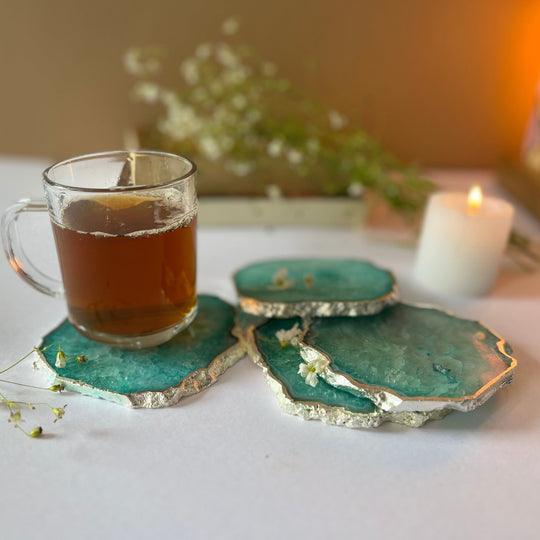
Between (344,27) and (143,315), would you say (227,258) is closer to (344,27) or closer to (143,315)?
(143,315)

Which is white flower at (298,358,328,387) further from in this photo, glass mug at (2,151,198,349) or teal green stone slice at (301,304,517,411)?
glass mug at (2,151,198,349)

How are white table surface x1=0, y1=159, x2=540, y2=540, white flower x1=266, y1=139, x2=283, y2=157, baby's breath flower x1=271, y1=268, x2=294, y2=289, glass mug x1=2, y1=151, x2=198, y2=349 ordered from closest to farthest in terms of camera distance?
white table surface x1=0, y1=159, x2=540, y2=540 → glass mug x1=2, y1=151, x2=198, y2=349 → baby's breath flower x1=271, y1=268, x2=294, y2=289 → white flower x1=266, y1=139, x2=283, y2=157

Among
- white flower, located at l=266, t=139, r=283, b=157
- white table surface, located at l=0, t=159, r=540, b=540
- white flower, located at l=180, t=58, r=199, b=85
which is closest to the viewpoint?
white table surface, located at l=0, t=159, r=540, b=540

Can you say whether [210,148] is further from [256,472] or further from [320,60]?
[256,472]

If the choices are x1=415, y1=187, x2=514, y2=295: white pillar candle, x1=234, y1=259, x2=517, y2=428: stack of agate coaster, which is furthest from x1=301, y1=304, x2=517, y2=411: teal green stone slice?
x1=415, y1=187, x2=514, y2=295: white pillar candle

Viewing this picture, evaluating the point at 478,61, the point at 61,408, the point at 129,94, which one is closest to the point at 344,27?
the point at 478,61

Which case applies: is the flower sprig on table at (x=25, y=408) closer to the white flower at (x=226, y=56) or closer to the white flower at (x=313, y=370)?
the white flower at (x=313, y=370)
